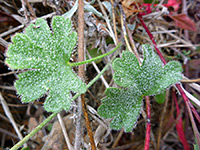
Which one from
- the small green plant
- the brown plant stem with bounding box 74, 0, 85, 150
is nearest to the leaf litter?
the brown plant stem with bounding box 74, 0, 85, 150

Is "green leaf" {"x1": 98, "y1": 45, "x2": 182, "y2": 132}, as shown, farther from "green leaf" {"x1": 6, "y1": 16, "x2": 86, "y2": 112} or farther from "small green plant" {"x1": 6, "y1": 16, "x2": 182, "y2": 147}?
"green leaf" {"x1": 6, "y1": 16, "x2": 86, "y2": 112}

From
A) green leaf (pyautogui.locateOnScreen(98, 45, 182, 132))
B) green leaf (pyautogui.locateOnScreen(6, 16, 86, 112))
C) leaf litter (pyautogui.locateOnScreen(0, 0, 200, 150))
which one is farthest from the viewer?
leaf litter (pyautogui.locateOnScreen(0, 0, 200, 150))

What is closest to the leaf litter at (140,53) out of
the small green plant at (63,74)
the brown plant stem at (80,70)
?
the brown plant stem at (80,70)

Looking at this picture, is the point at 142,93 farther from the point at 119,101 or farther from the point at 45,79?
the point at 45,79

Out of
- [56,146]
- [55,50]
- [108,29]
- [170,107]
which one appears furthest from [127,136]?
[55,50]

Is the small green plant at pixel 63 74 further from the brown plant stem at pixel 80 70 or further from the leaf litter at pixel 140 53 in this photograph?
the leaf litter at pixel 140 53

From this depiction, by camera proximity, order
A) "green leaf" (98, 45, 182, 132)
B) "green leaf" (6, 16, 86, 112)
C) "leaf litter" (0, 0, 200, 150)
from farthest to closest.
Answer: "leaf litter" (0, 0, 200, 150), "green leaf" (98, 45, 182, 132), "green leaf" (6, 16, 86, 112)

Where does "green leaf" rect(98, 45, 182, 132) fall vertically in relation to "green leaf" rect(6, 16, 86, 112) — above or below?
below

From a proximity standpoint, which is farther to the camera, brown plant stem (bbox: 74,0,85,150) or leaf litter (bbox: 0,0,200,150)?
leaf litter (bbox: 0,0,200,150)

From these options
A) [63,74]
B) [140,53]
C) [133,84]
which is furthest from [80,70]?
[140,53]
